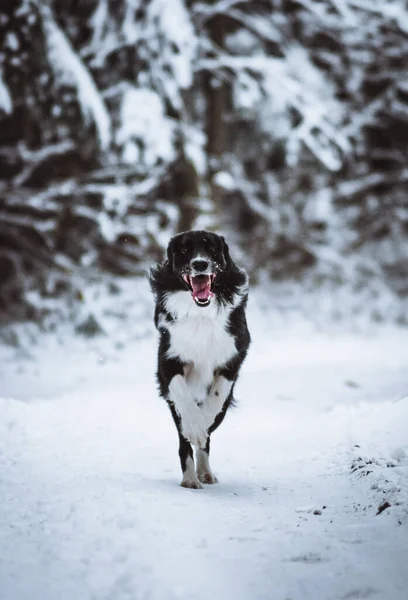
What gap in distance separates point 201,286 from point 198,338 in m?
0.37

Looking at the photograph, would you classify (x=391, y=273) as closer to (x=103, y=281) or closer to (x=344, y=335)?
(x=344, y=335)

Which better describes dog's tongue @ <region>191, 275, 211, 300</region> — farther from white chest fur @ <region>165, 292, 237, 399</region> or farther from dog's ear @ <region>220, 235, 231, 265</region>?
dog's ear @ <region>220, 235, 231, 265</region>

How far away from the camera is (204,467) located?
4.46 m

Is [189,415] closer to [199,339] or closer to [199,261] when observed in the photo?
[199,339]

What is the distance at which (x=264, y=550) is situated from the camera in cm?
290

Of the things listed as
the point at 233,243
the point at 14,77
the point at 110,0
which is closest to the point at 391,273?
the point at 233,243

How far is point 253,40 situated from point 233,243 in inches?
166

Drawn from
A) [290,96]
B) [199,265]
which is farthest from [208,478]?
[290,96]

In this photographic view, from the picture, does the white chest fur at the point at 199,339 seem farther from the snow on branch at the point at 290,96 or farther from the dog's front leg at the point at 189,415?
the snow on branch at the point at 290,96

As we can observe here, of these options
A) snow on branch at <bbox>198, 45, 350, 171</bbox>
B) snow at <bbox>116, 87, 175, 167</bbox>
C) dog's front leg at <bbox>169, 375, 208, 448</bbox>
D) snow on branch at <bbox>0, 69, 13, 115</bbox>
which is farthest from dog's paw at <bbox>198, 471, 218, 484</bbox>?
snow on branch at <bbox>198, 45, 350, 171</bbox>

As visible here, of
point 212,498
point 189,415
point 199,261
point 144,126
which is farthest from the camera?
point 144,126

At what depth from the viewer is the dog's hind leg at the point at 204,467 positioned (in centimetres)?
437

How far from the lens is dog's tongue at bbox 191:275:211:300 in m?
4.47

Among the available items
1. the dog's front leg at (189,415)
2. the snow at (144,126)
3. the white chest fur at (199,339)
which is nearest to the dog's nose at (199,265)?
the white chest fur at (199,339)
